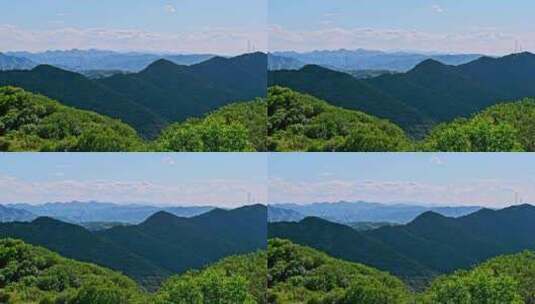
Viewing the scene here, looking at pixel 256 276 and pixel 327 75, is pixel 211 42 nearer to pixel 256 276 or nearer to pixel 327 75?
pixel 327 75

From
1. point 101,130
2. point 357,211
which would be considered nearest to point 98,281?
point 101,130

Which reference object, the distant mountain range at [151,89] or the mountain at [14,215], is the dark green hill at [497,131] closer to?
the distant mountain range at [151,89]

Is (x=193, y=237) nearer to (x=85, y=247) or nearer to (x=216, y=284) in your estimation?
(x=216, y=284)

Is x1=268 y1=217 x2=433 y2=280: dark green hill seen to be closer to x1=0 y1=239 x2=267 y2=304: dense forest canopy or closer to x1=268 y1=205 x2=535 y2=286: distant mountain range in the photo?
x1=268 y1=205 x2=535 y2=286: distant mountain range

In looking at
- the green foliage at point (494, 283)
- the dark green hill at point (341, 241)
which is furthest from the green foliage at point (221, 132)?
the green foliage at point (494, 283)

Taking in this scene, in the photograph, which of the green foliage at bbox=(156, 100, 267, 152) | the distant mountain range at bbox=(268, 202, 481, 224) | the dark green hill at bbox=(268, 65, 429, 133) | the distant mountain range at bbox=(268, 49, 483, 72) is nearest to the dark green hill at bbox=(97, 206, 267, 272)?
the distant mountain range at bbox=(268, 202, 481, 224)
